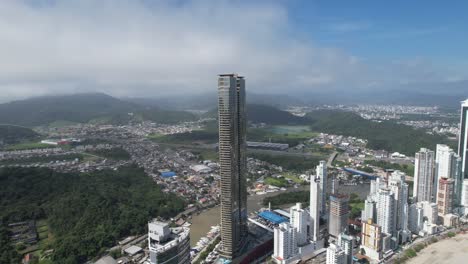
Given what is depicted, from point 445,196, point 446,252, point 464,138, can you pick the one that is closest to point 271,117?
point 464,138

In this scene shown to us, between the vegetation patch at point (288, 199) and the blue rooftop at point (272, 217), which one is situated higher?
the blue rooftop at point (272, 217)

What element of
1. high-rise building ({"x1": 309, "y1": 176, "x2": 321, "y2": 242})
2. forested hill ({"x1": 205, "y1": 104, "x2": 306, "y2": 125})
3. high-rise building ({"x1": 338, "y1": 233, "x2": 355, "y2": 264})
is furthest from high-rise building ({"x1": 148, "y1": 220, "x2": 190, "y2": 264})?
forested hill ({"x1": 205, "y1": 104, "x2": 306, "y2": 125})

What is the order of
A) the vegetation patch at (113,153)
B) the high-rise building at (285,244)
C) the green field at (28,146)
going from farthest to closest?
the green field at (28,146), the vegetation patch at (113,153), the high-rise building at (285,244)

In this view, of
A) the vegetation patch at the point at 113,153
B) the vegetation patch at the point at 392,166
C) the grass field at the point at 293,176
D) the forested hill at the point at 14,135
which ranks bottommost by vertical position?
the grass field at the point at 293,176

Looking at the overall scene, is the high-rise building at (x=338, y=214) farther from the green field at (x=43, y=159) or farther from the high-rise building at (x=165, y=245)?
the green field at (x=43, y=159)

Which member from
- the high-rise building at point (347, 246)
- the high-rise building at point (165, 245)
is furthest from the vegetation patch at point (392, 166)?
the high-rise building at point (165, 245)
